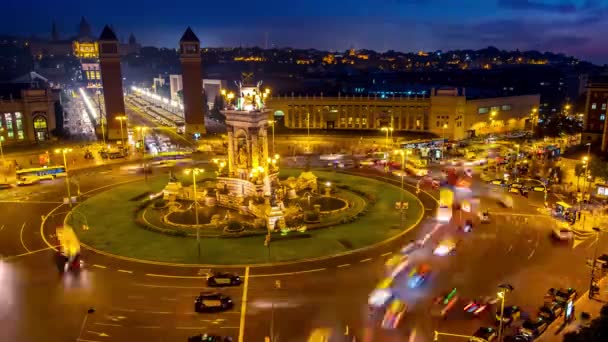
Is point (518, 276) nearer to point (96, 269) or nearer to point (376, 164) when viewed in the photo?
point (96, 269)

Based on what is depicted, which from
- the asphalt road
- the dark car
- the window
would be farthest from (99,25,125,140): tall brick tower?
the dark car

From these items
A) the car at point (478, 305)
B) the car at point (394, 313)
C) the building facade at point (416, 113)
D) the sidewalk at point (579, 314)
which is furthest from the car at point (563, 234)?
the building facade at point (416, 113)

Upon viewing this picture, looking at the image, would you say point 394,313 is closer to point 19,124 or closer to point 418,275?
point 418,275

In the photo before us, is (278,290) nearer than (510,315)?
No

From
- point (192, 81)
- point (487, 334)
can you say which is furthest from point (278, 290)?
point (192, 81)

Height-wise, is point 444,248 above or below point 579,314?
above

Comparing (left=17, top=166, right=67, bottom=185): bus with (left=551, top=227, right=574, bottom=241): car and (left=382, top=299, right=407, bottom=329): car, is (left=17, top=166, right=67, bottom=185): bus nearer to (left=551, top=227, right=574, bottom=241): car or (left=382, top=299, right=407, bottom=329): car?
(left=382, top=299, right=407, bottom=329): car
